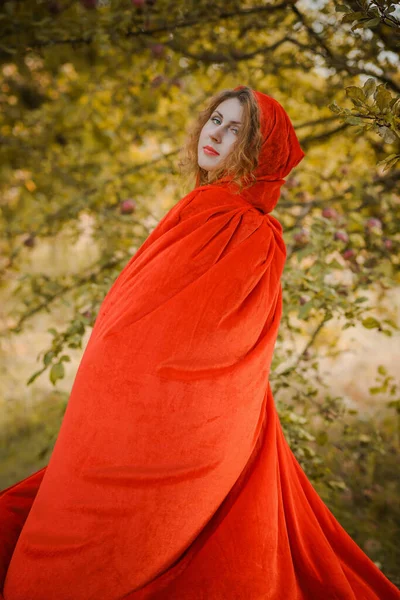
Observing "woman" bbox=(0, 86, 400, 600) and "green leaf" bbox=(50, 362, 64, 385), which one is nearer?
"woman" bbox=(0, 86, 400, 600)

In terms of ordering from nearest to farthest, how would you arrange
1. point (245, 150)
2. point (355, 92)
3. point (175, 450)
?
1. point (355, 92)
2. point (175, 450)
3. point (245, 150)

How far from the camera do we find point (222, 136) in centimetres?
165

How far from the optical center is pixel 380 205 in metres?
2.92

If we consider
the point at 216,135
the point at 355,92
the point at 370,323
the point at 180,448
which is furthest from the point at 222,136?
the point at 370,323

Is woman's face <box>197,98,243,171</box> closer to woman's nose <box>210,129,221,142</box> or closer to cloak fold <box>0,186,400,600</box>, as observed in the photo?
woman's nose <box>210,129,221,142</box>

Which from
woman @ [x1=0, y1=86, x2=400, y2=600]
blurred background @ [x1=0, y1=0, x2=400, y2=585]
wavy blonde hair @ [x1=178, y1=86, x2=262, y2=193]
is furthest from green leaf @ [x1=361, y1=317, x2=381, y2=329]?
wavy blonde hair @ [x1=178, y1=86, x2=262, y2=193]

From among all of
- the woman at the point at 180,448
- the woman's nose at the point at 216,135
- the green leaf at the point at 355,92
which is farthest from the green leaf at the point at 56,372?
the green leaf at the point at 355,92

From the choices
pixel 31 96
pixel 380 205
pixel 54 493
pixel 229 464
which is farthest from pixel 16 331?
pixel 31 96

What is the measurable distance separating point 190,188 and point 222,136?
58cm

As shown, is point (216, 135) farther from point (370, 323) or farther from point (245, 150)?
point (370, 323)

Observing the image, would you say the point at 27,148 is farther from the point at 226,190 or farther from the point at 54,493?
the point at 54,493

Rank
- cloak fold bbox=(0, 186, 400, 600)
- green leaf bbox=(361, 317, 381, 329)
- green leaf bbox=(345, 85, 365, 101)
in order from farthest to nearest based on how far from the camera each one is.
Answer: green leaf bbox=(361, 317, 381, 329) < cloak fold bbox=(0, 186, 400, 600) < green leaf bbox=(345, 85, 365, 101)

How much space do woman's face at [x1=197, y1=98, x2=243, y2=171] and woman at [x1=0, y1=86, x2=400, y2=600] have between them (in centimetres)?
6

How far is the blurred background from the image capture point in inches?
94.1
